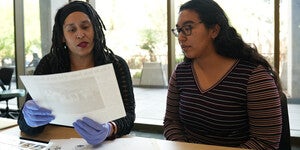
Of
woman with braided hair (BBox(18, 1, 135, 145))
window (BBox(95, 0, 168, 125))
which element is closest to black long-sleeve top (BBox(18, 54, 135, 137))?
woman with braided hair (BBox(18, 1, 135, 145))

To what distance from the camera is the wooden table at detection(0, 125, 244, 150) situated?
1.07 metres

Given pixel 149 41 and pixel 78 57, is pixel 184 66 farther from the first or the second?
pixel 149 41

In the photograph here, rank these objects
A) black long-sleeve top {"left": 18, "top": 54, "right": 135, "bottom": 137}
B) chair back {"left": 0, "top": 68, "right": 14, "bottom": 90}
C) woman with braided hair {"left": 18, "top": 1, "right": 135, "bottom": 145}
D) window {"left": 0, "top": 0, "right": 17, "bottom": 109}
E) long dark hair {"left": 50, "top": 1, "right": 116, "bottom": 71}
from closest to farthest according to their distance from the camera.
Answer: woman with braided hair {"left": 18, "top": 1, "right": 135, "bottom": 145} → black long-sleeve top {"left": 18, "top": 54, "right": 135, "bottom": 137} → long dark hair {"left": 50, "top": 1, "right": 116, "bottom": 71} → chair back {"left": 0, "top": 68, "right": 14, "bottom": 90} → window {"left": 0, "top": 0, "right": 17, "bottom": 109}

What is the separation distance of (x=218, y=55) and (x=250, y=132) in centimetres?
38

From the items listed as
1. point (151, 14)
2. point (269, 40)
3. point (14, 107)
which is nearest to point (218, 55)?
point (269, 40)

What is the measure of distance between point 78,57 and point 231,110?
31.5 inches

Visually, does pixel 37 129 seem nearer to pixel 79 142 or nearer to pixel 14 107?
pixel 79 142

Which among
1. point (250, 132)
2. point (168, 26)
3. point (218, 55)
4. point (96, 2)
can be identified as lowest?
point (250, 132)

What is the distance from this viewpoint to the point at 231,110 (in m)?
1.33

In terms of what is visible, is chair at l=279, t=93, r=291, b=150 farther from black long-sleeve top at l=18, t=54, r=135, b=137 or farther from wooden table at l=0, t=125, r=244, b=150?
black long-sleeve top at l=18, t=54, r=135, b=137

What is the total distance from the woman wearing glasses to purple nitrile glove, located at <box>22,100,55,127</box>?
23.3 inches

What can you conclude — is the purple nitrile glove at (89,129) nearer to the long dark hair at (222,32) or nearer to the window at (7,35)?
the long dark hair at (222,32)

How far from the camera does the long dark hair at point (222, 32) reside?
1.39 metres

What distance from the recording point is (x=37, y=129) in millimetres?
1273
